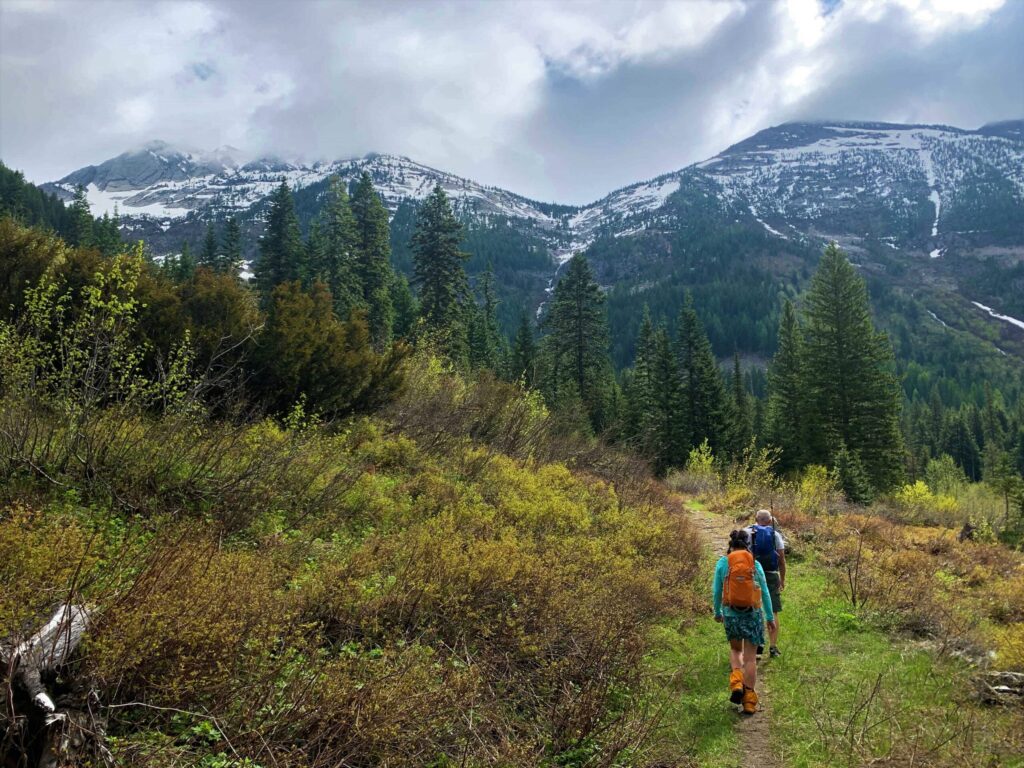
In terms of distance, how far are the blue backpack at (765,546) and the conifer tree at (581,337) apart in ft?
101

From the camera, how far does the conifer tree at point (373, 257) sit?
33781 millimetres

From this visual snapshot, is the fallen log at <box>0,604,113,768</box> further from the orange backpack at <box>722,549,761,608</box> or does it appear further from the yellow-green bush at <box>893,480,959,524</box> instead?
the yellow-green bush at <box>893,480,959,524</box>

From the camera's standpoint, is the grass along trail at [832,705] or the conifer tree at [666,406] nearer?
the grass along trail at [832,705]

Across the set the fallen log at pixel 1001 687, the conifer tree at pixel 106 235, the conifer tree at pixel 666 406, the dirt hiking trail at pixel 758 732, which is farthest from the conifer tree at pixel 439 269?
the conifer tree at pixel 106 235

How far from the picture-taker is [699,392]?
38.1 meters

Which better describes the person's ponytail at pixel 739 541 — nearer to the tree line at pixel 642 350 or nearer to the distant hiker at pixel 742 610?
the distant hiker at pixel 742 610

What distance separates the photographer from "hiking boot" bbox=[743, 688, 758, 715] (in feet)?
18.1

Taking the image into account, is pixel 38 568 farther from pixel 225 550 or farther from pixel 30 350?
pixel 30 350

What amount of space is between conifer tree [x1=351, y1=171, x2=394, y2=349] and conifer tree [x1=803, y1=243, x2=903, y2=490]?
24296 mm

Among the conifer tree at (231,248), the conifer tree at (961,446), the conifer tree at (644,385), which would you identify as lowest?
the conifer tree at (961,446)

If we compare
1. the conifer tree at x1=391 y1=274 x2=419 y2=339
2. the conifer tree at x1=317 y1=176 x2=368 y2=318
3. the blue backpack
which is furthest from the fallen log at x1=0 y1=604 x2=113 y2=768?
the conifer tree at x1=391 y1=274 x2=419 y2=339

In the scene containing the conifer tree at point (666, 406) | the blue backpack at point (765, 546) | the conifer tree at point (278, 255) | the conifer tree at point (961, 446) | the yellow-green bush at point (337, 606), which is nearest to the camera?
the yellow-green bush at point (337, 606)

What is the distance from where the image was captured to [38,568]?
144 inches

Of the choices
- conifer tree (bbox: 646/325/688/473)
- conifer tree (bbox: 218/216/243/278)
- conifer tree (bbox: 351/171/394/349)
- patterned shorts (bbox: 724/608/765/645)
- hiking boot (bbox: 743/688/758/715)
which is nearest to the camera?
hiking boot (bbox: 743/688/758/715)
